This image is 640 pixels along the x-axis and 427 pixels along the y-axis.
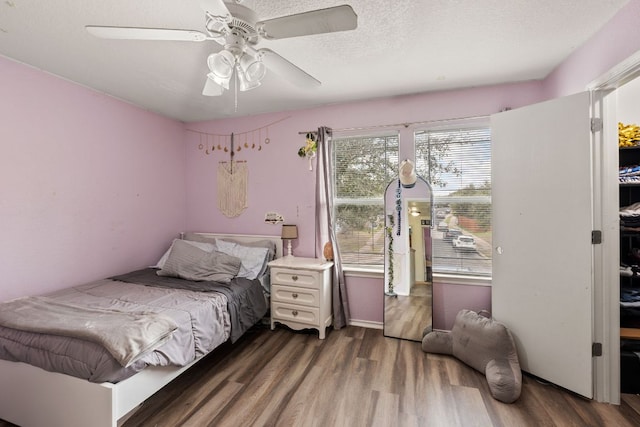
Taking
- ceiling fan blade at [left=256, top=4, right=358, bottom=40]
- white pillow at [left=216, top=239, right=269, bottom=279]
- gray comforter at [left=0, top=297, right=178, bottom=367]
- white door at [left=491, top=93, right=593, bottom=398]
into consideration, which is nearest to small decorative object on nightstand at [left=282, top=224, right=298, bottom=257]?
white pillow at [left=216, top=239, right=269, bottom=279]

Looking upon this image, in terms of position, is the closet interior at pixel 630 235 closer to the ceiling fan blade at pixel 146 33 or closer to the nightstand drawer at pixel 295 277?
the nightstand drawer at pixel 295 277

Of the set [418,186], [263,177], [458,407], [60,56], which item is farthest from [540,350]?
[60,56]

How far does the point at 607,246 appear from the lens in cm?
188

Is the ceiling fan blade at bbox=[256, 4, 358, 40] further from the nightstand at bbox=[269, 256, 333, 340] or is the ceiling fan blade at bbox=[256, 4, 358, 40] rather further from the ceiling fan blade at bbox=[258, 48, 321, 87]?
the nightstand at bbox=[269, 256, 333, 340]

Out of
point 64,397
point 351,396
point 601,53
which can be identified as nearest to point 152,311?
point 64,397

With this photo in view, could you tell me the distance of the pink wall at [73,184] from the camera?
2.25 m

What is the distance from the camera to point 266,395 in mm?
2004

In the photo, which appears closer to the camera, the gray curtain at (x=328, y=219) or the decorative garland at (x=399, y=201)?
the decorative garland at (x=399, y=201)

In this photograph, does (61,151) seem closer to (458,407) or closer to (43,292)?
(43,292)

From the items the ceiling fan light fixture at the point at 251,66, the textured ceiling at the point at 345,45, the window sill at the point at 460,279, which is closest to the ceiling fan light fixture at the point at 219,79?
the ceiling fan light fixture at the point at 251,66

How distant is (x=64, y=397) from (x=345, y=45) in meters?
2.70

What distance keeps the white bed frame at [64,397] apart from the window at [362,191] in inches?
82.8

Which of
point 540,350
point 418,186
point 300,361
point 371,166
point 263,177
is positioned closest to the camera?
point 540,350

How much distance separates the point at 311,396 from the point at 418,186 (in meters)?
2.04
